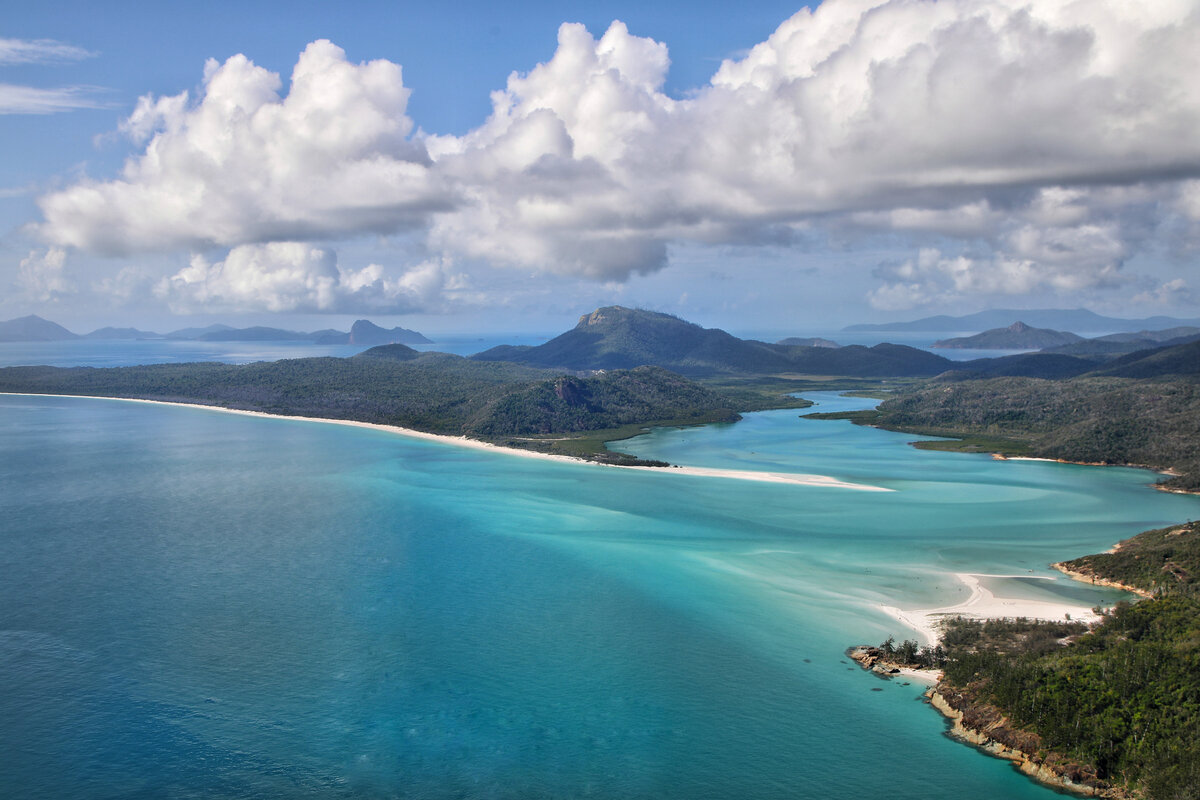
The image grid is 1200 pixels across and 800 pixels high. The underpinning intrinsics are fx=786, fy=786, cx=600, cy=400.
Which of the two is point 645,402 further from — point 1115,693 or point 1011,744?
point 1115,693

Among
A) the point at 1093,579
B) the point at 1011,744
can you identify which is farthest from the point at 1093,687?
the point at 1093,579

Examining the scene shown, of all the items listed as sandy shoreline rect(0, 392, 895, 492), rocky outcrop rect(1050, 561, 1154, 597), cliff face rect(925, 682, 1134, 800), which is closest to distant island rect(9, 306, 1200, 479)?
sandy shoreline rect(0, 392, 895, 492)

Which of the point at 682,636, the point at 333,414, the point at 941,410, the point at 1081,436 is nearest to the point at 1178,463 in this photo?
the point at 1081,436

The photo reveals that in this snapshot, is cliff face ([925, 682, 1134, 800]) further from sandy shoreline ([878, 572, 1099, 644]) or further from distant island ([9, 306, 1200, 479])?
distant island ([9, 306, 1200, 479])

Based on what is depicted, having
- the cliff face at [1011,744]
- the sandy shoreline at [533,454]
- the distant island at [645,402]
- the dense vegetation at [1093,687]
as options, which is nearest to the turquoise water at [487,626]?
the cliff face at [1011,744]

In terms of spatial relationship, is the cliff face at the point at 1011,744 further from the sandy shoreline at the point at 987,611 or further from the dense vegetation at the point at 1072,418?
the dense vegetation at the point at 1072,418

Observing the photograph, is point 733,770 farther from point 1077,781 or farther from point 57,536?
point 57,536
